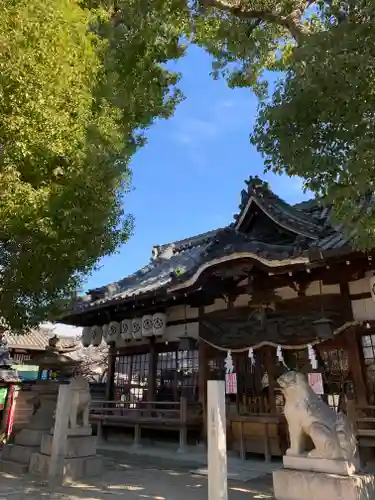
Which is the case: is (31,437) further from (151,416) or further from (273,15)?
(273,15)

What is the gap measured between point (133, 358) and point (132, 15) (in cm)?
1091

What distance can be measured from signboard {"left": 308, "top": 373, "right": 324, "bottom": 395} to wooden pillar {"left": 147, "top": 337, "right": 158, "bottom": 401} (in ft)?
18.7

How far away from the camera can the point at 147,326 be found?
13.3m

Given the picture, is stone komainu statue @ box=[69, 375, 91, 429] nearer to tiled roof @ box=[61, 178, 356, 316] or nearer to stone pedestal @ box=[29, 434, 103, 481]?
stone pedestal @ box=[29, 434, 103, 481]

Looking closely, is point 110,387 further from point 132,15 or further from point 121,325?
point 132,15

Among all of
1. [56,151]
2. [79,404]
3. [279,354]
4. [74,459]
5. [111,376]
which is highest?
[56,151]

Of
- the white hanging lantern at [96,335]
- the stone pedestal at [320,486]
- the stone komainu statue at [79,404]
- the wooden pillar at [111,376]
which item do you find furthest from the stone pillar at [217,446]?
the white hanging lantern at [96,335]

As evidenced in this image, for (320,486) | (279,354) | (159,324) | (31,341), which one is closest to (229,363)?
(279,354)

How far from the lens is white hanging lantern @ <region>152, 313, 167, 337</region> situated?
1293cm

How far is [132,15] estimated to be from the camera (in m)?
9.04

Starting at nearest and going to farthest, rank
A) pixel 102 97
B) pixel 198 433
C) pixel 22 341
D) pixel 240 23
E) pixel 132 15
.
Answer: pixel 102 97 → pixel 132 15 → pixel 240 23 → pixel 198 433 → pixel 22 341

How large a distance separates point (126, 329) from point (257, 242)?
636 centimetres

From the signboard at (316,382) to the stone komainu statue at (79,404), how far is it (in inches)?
202

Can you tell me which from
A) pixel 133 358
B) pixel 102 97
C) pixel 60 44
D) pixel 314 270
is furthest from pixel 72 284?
pixel 133 358
